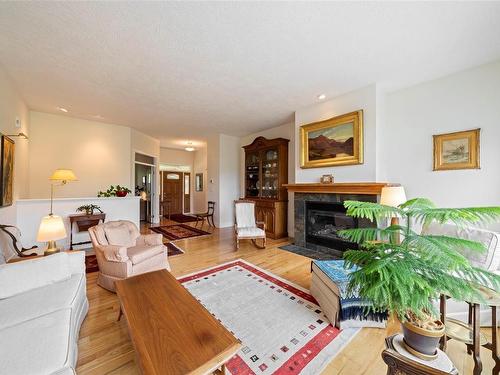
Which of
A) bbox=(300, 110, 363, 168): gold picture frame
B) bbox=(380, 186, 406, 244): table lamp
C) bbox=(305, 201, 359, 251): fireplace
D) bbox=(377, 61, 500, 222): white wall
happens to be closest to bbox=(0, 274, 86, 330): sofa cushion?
bbox=(380, 186, 406, 244): table lamp

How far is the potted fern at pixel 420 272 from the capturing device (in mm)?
744

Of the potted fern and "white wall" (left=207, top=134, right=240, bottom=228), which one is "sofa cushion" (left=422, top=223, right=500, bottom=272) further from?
"white wall" (left=207, top=134, right=240, bottom=228)

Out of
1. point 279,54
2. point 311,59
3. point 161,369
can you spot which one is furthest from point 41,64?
point 161,369

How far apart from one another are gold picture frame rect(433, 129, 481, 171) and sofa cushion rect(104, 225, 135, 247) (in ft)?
15.3

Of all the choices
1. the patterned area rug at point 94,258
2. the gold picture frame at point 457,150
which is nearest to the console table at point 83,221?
the patterned area rug at point 94,258

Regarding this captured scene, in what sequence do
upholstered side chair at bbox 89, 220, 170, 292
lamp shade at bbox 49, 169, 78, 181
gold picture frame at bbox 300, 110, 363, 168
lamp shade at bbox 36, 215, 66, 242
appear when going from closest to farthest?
1. lamp shade at bbox 36, 215, 66, 242
2. upholstered side chair at bbox 89, 220, 170, 292
3. gold picture frame at bbox 300, 110, 363, 168
4. lamp shade at bbox 49, 169, 78, 181

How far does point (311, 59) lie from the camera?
8.27 ft

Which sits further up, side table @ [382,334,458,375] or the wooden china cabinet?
the wooden china cabinet

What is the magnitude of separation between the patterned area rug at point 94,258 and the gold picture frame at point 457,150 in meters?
4.52

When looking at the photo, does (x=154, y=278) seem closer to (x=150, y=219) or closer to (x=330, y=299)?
(x=330, y=299)

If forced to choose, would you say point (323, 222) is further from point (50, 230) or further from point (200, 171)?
point (200, 171)

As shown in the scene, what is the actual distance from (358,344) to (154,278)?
192cm

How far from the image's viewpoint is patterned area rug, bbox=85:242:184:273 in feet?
10.3

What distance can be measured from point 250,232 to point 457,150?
11.4 ft
